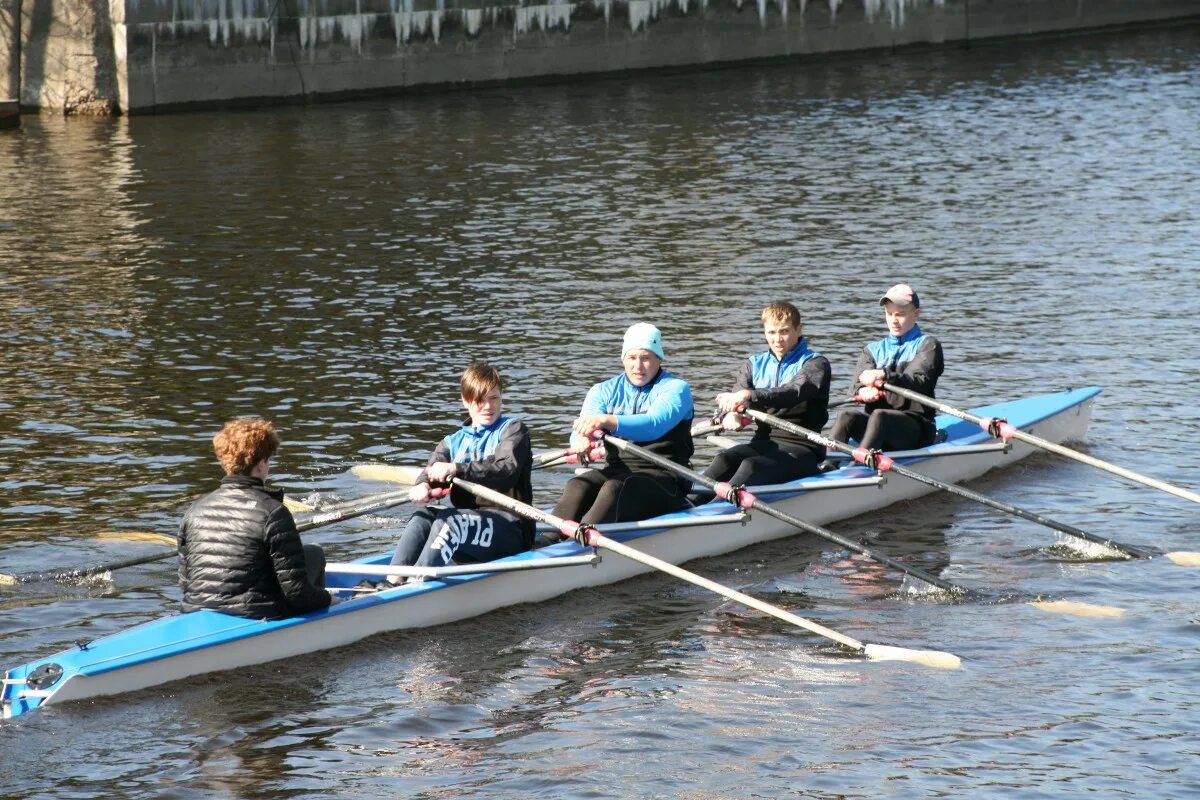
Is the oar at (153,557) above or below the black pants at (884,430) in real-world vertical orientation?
below

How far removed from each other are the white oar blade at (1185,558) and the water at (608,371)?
18 cm

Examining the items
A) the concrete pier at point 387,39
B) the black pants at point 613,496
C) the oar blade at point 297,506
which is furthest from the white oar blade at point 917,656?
the concrete pier at point 387,39

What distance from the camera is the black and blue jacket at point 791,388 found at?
13.7 m

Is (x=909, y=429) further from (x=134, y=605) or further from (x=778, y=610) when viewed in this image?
(x=134, y=605)

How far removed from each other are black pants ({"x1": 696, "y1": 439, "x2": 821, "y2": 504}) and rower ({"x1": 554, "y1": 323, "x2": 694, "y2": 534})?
72cm

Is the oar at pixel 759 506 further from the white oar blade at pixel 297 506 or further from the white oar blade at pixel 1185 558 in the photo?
the white oar blade at pixel 297 506

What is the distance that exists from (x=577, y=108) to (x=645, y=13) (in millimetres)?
5537

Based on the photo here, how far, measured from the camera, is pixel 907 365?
48.6ft

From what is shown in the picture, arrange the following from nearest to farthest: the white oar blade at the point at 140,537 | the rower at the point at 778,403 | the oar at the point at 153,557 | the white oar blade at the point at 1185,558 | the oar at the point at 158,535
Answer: the oar at the point at 153,557 → the oar at the point at 158,535 → the white oar blade at the point at 1185,558 → the white oar blade at the point at 140,537 → the rower at the point at 778,403

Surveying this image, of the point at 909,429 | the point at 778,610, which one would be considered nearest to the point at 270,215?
the point at 909,429

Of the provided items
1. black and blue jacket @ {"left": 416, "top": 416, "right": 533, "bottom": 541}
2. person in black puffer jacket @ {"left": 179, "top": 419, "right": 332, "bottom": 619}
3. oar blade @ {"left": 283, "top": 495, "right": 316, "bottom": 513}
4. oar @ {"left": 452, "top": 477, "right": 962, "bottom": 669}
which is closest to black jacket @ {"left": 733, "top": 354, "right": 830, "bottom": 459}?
oar @ {"left": 452, "top": 477, "right": 962, "bottom": 669}

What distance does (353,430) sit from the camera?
652 inches

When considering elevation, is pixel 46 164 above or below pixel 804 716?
above

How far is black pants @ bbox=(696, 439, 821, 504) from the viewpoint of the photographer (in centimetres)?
1370
